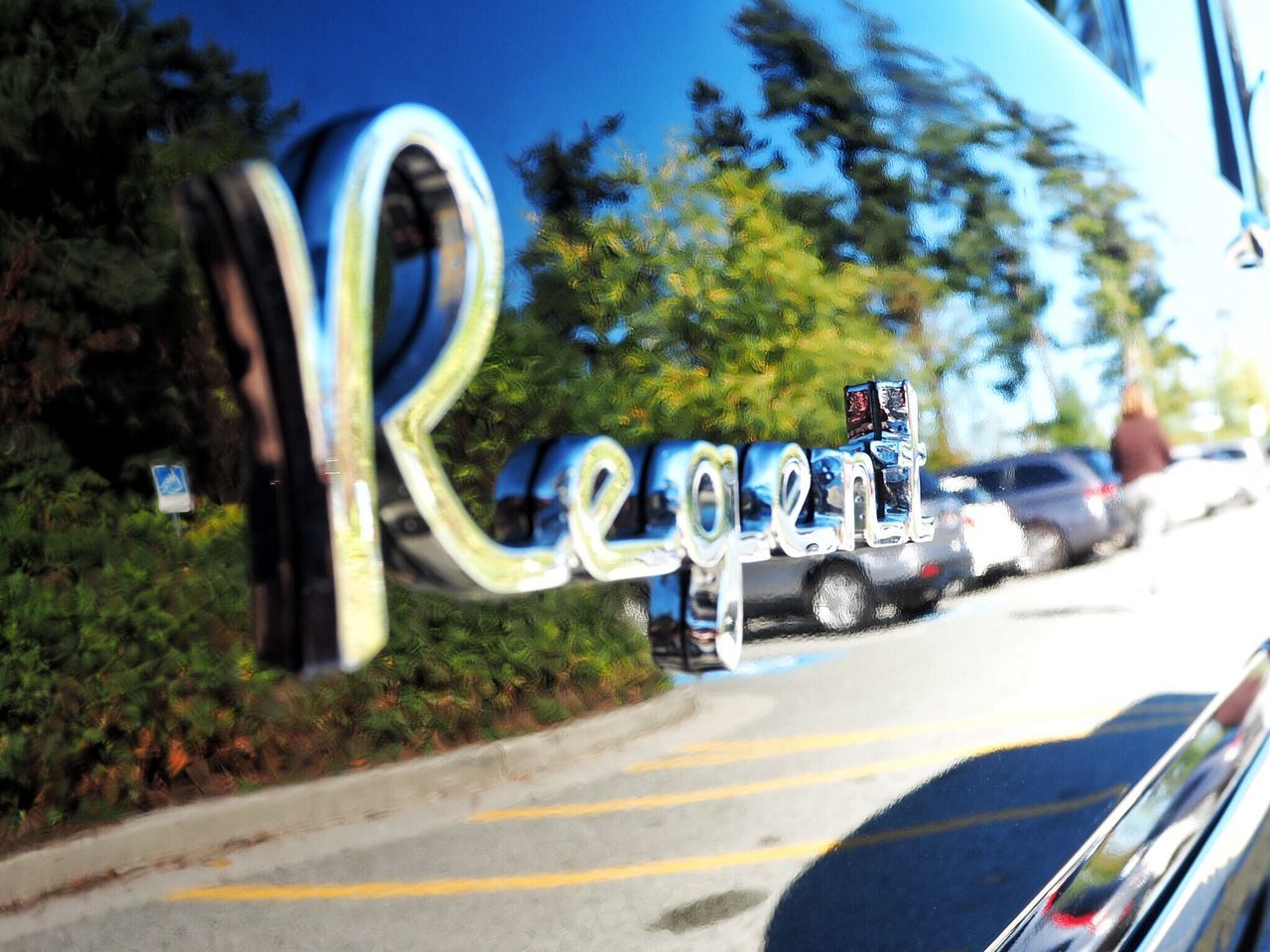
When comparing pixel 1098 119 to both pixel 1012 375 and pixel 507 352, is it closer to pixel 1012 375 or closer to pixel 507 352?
pixel 1012 375

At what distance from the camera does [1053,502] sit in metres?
1.88

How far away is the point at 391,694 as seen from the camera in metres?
0.82

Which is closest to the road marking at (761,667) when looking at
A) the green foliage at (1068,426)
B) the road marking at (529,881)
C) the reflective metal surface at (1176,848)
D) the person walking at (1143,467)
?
the road marking at (529,881)

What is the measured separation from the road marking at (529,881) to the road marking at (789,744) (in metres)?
0.07

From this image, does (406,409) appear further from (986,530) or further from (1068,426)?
(1068,426)

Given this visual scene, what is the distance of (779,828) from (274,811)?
51 cm

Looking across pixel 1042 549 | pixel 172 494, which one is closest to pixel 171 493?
pixel 172 494

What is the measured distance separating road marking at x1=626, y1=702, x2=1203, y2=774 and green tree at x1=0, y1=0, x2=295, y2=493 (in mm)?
431

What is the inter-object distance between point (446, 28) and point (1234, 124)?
3.62 meters

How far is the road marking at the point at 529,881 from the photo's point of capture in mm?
765

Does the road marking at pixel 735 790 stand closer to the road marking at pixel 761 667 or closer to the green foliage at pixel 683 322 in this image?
the road marking at pixel 761 667

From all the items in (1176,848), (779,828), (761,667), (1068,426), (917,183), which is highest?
(917,183)

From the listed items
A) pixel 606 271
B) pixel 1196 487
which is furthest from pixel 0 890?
pixel 1196 487

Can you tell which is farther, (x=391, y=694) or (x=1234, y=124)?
(x=1234, y=124)
